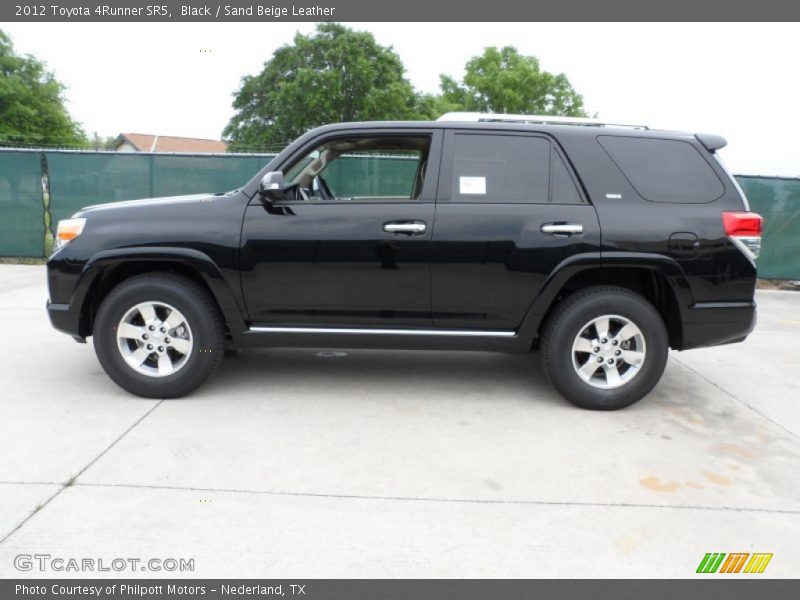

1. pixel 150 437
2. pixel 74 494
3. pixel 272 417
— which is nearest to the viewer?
pixel 74 494

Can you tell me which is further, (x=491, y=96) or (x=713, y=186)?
(x=491, y=96)

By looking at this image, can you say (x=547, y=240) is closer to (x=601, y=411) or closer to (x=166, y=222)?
(x=601, y=411)

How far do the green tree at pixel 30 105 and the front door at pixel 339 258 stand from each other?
123 feet

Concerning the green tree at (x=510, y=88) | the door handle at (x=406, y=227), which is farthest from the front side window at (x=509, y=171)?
the green tree at (x=510, y=88)

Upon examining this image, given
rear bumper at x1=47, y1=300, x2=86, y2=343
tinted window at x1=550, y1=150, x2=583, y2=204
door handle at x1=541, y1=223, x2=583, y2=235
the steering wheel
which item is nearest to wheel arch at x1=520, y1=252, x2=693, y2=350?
door handle at x1=541, y1=223, x2=583, y2=235

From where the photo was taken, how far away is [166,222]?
4.23 metres

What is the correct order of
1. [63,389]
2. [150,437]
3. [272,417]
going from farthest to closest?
1. [63,389]
2. [272,417]
3. [150,437]

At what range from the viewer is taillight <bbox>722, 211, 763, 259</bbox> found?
4.14 meters

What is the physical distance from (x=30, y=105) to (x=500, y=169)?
42081 mm

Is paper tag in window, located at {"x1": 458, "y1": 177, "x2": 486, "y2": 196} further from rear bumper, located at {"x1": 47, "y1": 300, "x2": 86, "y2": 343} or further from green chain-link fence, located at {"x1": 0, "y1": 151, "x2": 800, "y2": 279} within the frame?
green chain-link fence, located at {"x1": 0, "y1": 151, "x2": 800, "y2": 279}

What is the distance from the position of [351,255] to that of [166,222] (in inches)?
49.2

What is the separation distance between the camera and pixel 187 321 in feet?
14.0

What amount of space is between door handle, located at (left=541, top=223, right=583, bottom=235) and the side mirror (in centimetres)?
173
